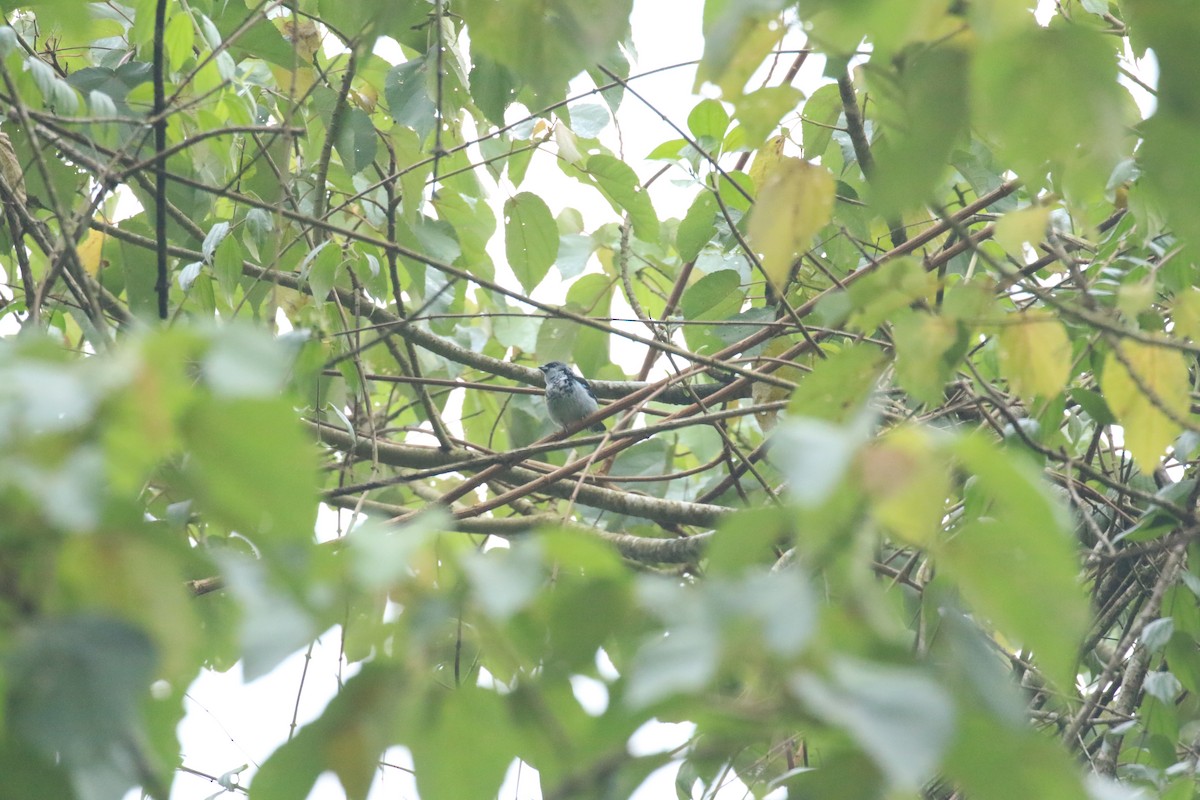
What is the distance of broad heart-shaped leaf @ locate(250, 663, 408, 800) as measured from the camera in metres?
0.85

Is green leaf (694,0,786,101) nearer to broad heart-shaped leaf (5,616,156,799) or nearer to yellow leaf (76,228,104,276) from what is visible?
broad heart-shaped leaf (5,616,156,799)

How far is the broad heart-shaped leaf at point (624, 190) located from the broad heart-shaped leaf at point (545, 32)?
1895mm

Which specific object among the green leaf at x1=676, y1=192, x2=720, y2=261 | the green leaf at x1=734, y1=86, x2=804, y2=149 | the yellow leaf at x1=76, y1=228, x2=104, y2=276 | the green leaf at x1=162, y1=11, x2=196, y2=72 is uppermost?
the yellow leaf at x1=76, y1=228, x2=104, y2=276

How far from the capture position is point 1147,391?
163cm

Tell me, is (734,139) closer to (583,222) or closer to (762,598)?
(583,222)

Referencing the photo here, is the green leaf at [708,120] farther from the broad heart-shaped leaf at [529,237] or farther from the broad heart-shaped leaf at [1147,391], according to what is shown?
the broad heart-shaped leaf at [1147,391]

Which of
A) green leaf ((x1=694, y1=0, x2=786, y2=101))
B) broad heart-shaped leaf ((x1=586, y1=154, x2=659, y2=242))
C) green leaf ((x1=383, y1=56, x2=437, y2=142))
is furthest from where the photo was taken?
broad heart-shaped leaf ((x1=586, y1=154, x2=659, y2=242))

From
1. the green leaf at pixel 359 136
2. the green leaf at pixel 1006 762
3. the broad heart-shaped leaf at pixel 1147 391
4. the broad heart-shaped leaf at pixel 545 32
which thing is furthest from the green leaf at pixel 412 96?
the green leaf at pixel 1006 762

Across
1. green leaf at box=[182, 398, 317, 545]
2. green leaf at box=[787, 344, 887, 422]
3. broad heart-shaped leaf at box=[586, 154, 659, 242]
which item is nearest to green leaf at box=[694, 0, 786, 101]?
green leaf at box=[787, 344, 887, 422]

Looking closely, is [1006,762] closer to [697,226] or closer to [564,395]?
[697,226]

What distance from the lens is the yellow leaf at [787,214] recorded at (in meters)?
1.59

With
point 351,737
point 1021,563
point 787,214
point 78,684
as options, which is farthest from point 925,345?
point 78,684

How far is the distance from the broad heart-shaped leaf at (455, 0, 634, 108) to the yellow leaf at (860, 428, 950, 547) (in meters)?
0.82

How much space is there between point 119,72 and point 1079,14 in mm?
2680
